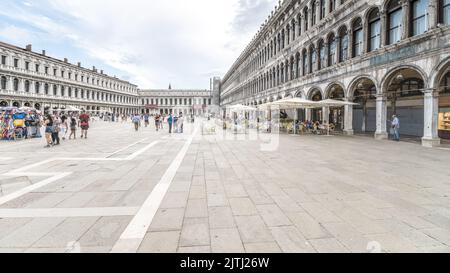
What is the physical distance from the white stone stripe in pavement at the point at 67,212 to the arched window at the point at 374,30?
19338 millimetres

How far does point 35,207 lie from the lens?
4.36m

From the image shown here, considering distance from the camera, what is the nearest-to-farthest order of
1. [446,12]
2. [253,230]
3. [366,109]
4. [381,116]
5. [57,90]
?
[253,230]
[446,12]
[381,116]
[366,109]
[57,90]

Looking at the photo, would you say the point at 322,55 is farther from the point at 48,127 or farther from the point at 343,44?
the point at 48,127

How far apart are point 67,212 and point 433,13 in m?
18.2

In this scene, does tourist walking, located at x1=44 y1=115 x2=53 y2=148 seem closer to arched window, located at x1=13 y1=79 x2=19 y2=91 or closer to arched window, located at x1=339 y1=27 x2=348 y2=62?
A: arched window, located at x1=339 y1=27 x2=348 y2=62

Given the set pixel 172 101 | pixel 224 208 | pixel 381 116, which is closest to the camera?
pixel 224 208

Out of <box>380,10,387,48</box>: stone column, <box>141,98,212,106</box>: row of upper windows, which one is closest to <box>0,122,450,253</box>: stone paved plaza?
<box>380,10,387,48</box>: stone column

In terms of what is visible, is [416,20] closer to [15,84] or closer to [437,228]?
[437,228]

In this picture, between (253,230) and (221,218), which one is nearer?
(253,230)

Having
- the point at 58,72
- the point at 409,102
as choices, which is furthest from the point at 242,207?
the point at 58,72

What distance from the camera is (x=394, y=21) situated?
15.8 metres

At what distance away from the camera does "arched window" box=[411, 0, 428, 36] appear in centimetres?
1382
